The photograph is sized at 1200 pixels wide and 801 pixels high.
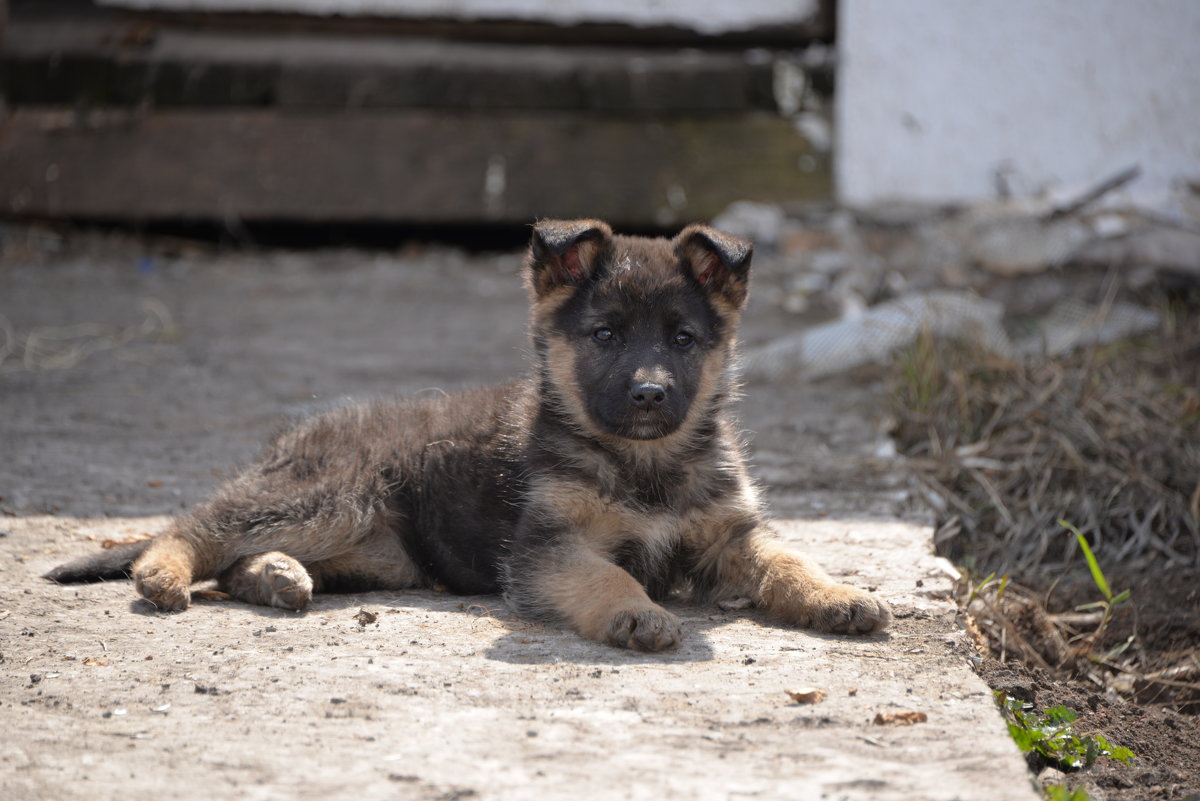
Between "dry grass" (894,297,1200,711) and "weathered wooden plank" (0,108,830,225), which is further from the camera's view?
"weathered wooden plank" (0,108,830,225)

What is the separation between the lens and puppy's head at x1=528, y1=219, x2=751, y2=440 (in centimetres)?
373

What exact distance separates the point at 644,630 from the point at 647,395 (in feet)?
2.30

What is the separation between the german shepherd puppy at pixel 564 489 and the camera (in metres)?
3.66

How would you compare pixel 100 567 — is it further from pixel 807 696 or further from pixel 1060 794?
pixel 1060 794

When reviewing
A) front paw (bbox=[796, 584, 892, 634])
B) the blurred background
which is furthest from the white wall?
front paw (bbox=[796, 584, 892, 634])

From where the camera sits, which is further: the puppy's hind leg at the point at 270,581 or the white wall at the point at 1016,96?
the white wall at the point at 1016,96

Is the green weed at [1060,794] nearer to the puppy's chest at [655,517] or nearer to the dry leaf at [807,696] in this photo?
the dry leaf at [807,696]

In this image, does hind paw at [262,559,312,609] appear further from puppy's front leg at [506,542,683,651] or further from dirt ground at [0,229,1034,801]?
puppy's front leg at [506,542,683,651]

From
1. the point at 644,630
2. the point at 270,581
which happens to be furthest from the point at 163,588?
the point at 644,630

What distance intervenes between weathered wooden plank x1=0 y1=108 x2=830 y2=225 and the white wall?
545 mm

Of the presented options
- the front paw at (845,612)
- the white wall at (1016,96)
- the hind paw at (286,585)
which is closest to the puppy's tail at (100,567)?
the hind paw at (286,585)

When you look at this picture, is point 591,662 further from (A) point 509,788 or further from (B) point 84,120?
(B) point 84,120

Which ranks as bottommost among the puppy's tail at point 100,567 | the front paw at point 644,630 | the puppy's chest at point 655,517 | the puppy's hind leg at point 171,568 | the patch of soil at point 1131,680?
the patch of soil at point 1131,680

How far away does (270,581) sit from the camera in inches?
146
